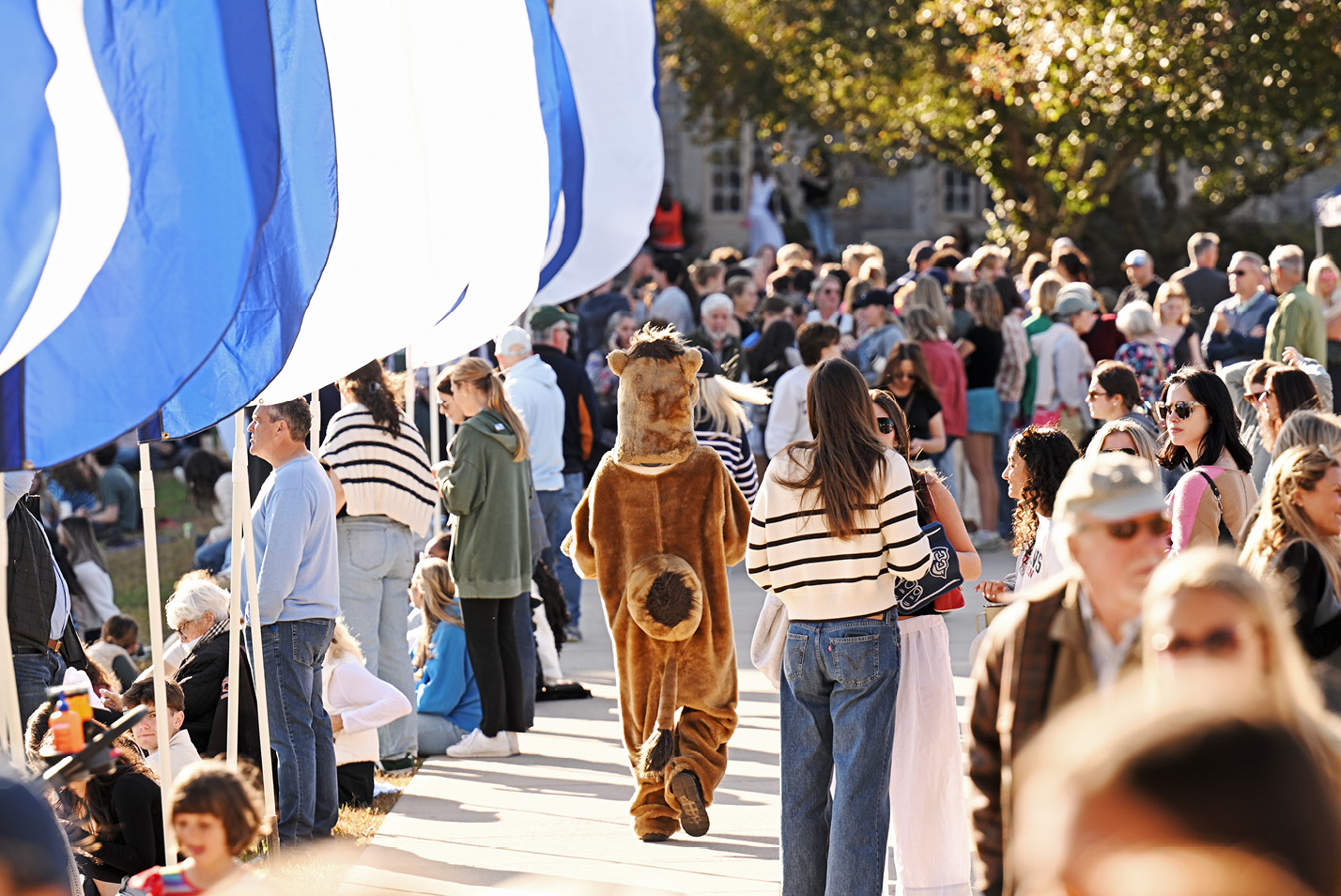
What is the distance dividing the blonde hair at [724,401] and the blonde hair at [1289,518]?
3.09 metres

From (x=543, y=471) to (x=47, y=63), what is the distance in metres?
5.95

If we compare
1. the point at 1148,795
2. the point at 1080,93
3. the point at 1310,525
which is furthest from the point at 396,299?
the point at 1080,93

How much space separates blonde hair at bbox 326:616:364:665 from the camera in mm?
7590

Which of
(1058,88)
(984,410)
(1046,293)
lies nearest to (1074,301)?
(1046,293)

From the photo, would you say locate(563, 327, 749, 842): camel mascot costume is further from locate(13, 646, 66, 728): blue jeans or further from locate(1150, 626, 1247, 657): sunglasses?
locate(1150, 626, 1247, 657): sunglasses

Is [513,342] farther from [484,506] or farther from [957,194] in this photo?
[957,194]

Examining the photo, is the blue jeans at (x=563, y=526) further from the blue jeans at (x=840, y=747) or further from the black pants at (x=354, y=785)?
the blue jeans at (x=840, y=747)

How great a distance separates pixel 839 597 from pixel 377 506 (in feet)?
10.6

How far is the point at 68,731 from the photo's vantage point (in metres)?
3.91

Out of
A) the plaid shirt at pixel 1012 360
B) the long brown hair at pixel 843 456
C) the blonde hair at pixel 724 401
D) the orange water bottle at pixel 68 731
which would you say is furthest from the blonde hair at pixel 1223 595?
the plaid shirt at pixel 1012 360

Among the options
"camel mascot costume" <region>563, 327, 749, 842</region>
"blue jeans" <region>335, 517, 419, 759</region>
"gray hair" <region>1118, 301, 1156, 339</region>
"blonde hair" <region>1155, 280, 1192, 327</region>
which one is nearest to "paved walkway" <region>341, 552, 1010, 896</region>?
"camel mascot costume" <region>563, 327, 749, 842</region>

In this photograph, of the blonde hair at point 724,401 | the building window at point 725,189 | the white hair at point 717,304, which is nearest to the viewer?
the blonde hair at point 724,401

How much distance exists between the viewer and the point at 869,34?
2170 cm

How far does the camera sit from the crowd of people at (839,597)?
299 cm
